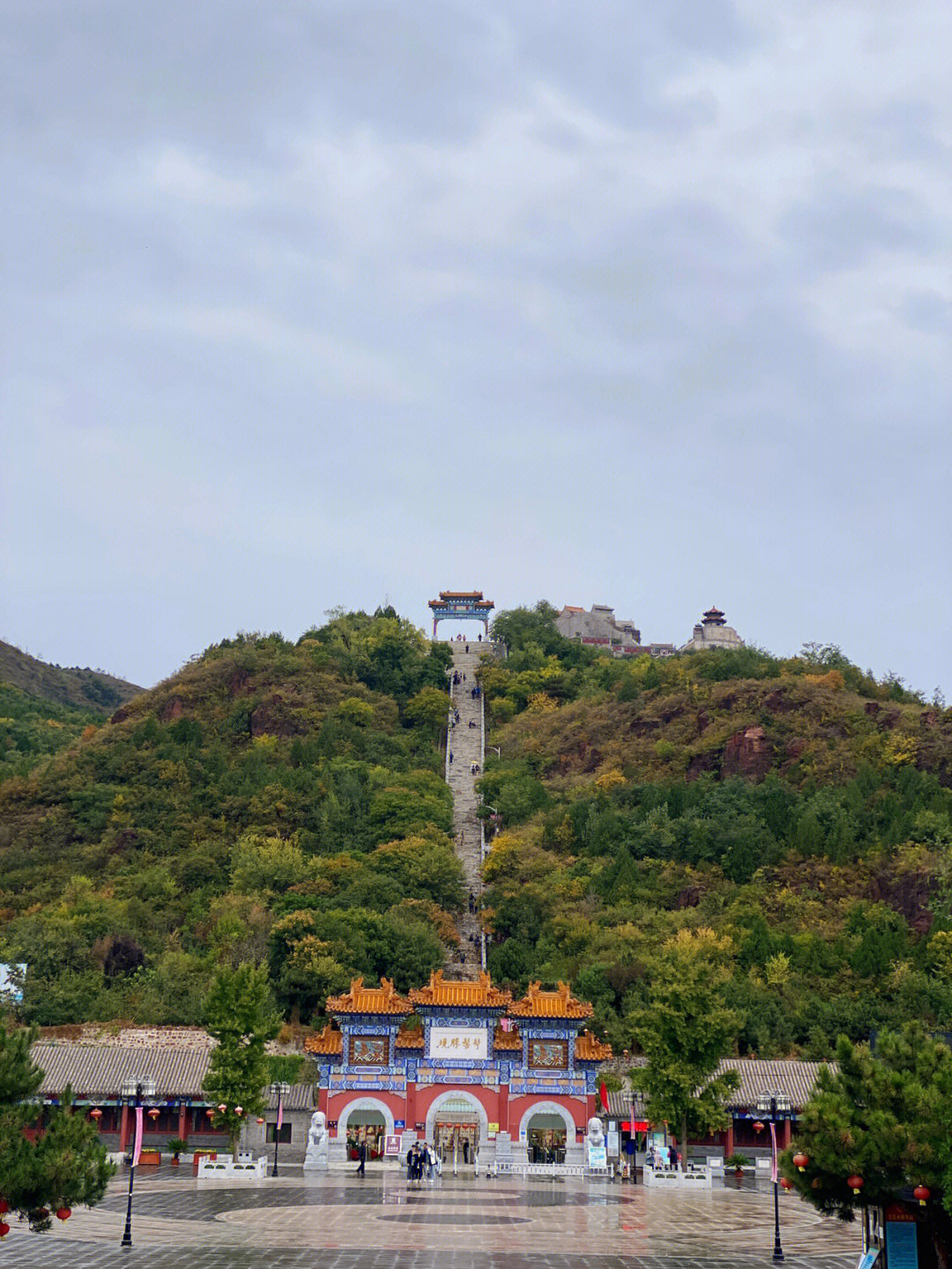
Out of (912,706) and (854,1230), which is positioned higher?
(912,706)

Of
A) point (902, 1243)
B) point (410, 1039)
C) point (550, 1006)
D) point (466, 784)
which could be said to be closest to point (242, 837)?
point (466, 784)

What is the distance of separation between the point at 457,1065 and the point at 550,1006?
342 centimetres

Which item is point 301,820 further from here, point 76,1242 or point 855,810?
point 76,1242

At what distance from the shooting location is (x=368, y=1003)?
4544 cm

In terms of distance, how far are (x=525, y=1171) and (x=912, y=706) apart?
4342 cm

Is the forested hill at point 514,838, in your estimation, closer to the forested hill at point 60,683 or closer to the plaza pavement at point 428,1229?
the plaza pavement at point 428,1229

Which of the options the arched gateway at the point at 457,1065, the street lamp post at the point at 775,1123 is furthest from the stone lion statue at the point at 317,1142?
the street lamp post at the point at 775,1123

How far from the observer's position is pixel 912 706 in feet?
256

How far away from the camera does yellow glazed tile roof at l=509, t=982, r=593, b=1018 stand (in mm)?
45219

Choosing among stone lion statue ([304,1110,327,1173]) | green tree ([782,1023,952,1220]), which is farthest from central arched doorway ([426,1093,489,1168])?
green tree ([782,1023,952,1220])

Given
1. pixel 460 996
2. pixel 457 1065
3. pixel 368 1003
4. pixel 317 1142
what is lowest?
pixel 317 1142

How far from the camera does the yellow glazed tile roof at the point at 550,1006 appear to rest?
4522 cm

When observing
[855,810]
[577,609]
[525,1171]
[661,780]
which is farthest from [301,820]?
[577,609]

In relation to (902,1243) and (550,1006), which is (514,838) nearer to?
(550,1006)
